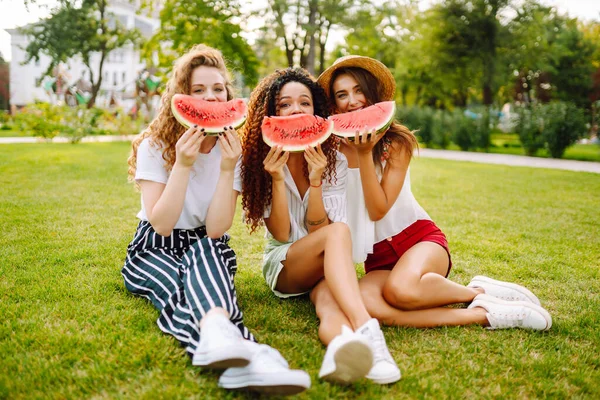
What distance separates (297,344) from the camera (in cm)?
240

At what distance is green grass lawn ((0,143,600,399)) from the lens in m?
2.02

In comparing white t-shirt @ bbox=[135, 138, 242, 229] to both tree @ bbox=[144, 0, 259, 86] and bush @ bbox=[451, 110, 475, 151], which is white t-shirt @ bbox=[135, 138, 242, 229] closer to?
tree @ bbox=[144, 0, 259, 86]

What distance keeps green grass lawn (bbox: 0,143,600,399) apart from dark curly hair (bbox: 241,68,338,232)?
2.16 ft

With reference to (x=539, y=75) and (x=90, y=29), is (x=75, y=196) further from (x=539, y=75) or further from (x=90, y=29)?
(x=539, y=75)

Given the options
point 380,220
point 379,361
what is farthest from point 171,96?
point 379,361

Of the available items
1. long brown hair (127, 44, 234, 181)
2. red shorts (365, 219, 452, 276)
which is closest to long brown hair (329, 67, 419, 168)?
red shorts (365, 219, 452, 276)

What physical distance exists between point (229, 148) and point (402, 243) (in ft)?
4.40

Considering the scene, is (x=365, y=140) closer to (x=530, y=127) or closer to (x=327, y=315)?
(x=327, y=315)

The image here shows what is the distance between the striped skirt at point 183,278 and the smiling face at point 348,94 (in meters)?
1.24

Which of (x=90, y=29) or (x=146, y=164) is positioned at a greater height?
(x=90, y=29)

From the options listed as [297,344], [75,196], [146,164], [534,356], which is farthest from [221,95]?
[75,196]

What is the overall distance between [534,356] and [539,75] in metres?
34.9

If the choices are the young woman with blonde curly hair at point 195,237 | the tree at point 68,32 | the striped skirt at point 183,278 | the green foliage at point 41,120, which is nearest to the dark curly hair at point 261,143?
the young woman with blonde curly hair at point 195,237

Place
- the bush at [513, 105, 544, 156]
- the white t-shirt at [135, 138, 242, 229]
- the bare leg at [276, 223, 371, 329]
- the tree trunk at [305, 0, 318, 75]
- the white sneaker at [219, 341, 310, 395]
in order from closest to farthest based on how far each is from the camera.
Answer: the white sneaker at [219, 341, 310, 395], the bare leg at [276, 223, 371, 329], the white t-shirt at [135, 138, 242, 229], the bush at [513, 105, 544, 156], the tree trunk at [305, 0, 318, 75]
